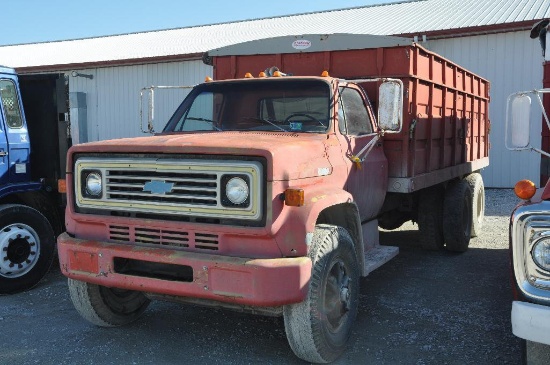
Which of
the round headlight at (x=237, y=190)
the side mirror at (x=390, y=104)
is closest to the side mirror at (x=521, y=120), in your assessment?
the side mirror at (x=390, y=104)

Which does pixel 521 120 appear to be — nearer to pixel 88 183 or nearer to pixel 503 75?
pixel 88 183

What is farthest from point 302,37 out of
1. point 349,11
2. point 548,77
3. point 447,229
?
point 349,11

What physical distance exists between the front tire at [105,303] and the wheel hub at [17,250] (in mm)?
1632

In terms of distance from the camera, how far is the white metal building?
13.8 meters

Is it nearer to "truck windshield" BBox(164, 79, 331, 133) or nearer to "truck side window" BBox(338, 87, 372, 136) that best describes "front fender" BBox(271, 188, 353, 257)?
"truck windshield" BBox(164, 79, 331, 133)

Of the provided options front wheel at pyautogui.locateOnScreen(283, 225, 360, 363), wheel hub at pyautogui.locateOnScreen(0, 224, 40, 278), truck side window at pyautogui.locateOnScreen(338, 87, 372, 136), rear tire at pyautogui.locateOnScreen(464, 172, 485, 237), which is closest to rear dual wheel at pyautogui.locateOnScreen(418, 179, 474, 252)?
rear tire at pyautogui.locateOnScreen(464, 172, 485, 237)

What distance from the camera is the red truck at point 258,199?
3.57m

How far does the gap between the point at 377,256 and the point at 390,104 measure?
145 cm

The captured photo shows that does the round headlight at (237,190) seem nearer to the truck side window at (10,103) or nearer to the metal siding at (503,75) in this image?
the truck side window at (10,103)

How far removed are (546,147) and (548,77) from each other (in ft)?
A: 2.15

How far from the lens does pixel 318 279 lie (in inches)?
149

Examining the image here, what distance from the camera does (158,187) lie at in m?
3.83

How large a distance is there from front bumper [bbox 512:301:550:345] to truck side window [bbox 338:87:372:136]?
2.24 metres

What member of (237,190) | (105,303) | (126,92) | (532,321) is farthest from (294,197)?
(126,92)
